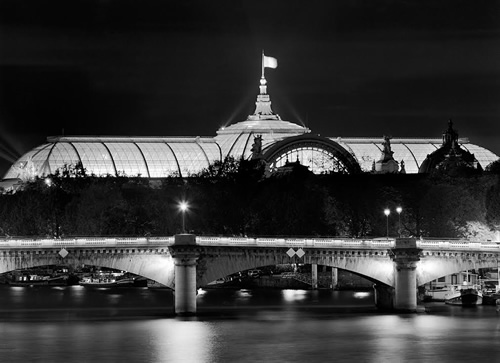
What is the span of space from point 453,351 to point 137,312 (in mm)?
35405

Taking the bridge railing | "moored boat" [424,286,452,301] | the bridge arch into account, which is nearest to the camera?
the bridge arch

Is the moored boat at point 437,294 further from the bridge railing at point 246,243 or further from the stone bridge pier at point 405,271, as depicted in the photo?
the stone bridge pier at point 405,271

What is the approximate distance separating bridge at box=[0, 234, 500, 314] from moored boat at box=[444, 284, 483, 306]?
43.0ft

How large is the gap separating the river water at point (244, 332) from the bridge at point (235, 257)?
260 centimetres

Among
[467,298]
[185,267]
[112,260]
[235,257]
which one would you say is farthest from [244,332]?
[467,298]

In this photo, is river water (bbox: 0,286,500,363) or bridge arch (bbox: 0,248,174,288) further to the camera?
bridge arch (bbox: 0,248,174,288)

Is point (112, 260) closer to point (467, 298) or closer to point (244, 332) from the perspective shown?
point (244, 332)

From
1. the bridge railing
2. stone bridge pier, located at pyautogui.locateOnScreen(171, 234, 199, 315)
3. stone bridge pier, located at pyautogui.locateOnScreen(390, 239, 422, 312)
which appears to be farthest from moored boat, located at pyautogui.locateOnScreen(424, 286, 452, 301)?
stone bridge pier, located at pyautogui.locateOnScreen(171, 234, 199, 315)

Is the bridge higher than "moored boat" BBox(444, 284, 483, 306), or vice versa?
the bridge

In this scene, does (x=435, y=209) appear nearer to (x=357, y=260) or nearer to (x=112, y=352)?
(x=357, y=260)

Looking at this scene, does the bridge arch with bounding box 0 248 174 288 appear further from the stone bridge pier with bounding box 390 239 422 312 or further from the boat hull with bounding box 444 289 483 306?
the boat hull with bounding box 444 289 483 306

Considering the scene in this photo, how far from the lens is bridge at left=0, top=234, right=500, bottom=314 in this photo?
475ft

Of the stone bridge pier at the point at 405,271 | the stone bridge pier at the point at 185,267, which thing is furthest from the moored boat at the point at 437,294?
the stone bridge pier at the point at 185,267

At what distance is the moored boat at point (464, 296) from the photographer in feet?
530
